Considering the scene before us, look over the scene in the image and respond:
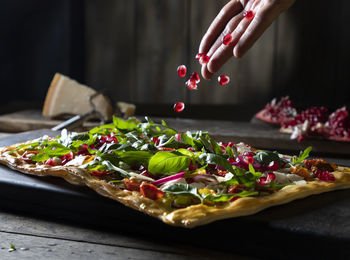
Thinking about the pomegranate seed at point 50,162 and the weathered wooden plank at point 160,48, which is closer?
the pomegranate seed at point 50,162

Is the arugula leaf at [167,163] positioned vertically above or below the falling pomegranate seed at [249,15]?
below

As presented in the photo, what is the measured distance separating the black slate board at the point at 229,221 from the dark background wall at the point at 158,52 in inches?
116

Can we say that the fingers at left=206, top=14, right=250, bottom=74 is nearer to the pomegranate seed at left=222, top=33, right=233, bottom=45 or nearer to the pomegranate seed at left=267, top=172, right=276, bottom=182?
the pomegranate seed at left=222, top=33, right=233, bottom=45

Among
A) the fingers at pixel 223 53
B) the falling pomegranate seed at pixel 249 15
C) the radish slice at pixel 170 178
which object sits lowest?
the radish slice at pixel 170 178

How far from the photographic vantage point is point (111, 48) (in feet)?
16.5

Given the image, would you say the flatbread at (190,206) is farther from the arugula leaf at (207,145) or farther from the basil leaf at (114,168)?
the arugula leaf at (207,145)

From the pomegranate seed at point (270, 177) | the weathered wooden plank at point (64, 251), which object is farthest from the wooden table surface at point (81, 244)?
the pomegranate seed at point (270, 177)

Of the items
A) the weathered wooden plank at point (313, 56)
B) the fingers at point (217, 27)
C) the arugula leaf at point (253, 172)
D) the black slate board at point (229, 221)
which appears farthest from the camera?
the weathered wooden plank at point (313, 56)

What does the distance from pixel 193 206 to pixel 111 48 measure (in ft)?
12.8

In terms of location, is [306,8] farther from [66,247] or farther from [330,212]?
[66,247]

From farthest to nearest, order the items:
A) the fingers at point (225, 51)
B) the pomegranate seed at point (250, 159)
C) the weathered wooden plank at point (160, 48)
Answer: the weathered wooden plank at point (160, 48) < the fingers at point (225, 51) < the pomegranate seed at point (250, 159)

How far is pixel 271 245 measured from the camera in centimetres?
125

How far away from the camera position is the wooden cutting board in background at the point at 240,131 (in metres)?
2.65

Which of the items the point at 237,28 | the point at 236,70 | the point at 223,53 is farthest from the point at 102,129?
the point at 236,70
